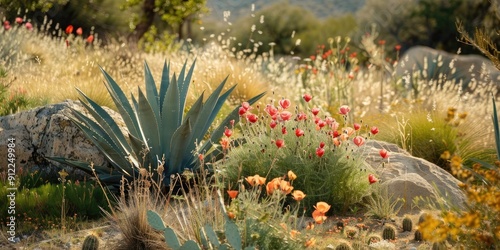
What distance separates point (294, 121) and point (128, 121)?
4.62ft

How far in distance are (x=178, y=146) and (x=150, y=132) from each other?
0.26m

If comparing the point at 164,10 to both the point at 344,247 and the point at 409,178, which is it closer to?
the point at 409,178

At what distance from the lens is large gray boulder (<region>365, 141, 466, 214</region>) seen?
5.87m

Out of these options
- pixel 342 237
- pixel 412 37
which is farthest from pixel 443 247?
pixel 412 37

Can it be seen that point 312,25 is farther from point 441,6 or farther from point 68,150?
point 68,150

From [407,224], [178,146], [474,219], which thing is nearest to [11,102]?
[178,146]

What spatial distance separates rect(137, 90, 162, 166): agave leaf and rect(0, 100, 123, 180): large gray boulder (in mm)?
614

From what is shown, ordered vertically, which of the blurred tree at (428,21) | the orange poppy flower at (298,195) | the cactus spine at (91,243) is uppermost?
the orange poppy flower at (298,195)

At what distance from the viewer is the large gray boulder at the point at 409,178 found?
5.87m

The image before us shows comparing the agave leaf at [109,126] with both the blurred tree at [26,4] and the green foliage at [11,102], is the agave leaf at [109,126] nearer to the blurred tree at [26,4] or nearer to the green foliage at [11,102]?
the green foliage at [11,102]

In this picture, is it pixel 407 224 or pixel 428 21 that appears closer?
pixel 407 224

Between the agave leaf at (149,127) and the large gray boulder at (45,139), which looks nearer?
the agave leaf at (149,127)

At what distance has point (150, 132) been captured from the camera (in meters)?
6.06

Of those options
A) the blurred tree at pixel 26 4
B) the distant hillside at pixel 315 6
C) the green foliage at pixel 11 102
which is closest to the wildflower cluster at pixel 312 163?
the green foliage at pixel 11 102
